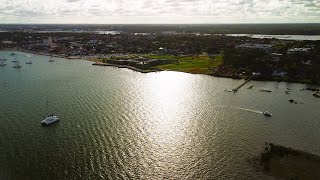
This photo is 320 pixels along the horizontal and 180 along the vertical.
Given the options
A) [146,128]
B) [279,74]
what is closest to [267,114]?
[146,128]

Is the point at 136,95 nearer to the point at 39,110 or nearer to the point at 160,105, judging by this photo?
the point at 160,105

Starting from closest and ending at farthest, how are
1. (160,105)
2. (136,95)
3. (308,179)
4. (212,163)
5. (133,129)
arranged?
(308,179), (212,163), (133,129), (160,105), (136,95)

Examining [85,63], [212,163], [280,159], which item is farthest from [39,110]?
[85,63]

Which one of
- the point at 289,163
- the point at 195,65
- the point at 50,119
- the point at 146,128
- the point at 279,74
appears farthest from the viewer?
the point at 195,65

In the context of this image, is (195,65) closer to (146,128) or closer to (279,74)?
(279,74)

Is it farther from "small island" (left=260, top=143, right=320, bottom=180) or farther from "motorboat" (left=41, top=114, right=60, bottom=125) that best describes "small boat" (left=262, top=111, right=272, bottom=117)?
"motorboat" (left=41, top=114, right=60, bottom=125)

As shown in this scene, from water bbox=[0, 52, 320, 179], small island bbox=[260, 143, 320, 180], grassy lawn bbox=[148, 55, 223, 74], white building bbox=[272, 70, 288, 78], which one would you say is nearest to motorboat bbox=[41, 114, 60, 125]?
water bbox=[0, 52, 320, 179]
